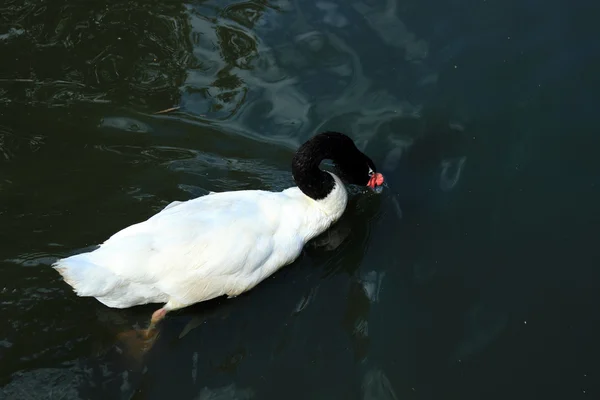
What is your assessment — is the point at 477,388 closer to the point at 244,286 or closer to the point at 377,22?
the point at 244,286

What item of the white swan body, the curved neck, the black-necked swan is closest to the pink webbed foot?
the black-necked swan

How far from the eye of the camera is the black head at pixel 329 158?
5.02 metres

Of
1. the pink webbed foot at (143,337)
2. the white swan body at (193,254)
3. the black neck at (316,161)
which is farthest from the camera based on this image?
the black neck at (316,161)

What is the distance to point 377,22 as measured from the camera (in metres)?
6.57

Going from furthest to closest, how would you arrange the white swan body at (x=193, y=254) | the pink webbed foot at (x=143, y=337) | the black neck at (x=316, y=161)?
the black neck at (x=316, y=161)
the pink webbed foot at (x=143, y=337)
the white swan body at (x=193, y=254)

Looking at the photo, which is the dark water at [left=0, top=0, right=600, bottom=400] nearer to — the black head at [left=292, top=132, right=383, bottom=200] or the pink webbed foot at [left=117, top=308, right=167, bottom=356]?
the pink webbed foot at [left=117, top=308, right=167, bottom=356]

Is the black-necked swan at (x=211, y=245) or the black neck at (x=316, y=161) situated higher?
the black neck at (x=316, y=161)

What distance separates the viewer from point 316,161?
5.07 meters

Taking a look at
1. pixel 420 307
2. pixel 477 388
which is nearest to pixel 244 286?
pixel 420 307

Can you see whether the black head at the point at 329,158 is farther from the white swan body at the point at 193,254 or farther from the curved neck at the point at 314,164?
the white swan body at the point at 193,254

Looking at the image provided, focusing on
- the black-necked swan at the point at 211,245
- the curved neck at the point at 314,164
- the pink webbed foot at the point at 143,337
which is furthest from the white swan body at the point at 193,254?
the curved neck at the point at 314,164

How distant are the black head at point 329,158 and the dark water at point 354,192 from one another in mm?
279

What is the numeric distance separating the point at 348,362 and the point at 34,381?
1.97 m

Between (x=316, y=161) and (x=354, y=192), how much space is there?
0.73m
